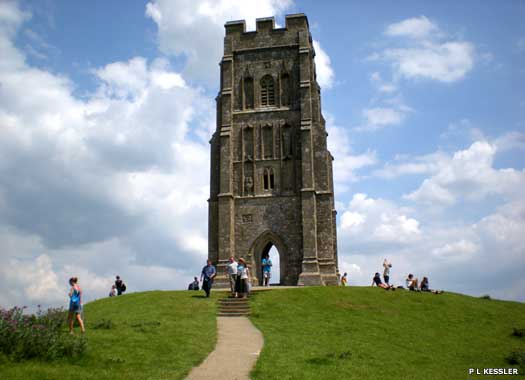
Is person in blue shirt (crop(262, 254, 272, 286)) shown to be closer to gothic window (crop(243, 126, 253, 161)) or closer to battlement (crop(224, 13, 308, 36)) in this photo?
gothic window (crop(243, 126, 253, 161))

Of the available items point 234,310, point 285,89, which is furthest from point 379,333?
point 285,89

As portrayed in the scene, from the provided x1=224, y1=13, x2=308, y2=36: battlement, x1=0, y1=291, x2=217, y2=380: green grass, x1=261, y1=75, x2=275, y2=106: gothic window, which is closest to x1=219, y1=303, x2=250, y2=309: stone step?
x1=0, y1=291, x2=217, y2=380: green grass

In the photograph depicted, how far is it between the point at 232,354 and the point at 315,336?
4.31 metres

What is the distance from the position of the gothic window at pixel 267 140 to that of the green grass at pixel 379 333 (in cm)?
1406

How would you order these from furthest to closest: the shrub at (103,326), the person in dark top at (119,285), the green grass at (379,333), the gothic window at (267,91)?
the gothic window at (267,91) < the person in dark top at (119,285) < the shrub at (103,326) < the green grass at (379,333)

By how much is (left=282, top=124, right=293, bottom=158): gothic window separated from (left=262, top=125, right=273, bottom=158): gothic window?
1.02m

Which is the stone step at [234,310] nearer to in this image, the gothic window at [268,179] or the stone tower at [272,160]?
the stone tower at [272,160]

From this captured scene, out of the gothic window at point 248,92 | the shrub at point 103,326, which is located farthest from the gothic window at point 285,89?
the shrub at point 103,326

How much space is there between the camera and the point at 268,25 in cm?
4128

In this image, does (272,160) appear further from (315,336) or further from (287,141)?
(315,336)

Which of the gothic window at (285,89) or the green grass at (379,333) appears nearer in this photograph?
the green grass at (379,333)

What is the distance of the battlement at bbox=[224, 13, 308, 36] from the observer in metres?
41.0

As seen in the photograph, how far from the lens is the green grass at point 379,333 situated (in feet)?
47.0

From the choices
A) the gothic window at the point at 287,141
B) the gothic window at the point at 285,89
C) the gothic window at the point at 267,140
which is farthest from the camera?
the gothic window at the point at 285,89
